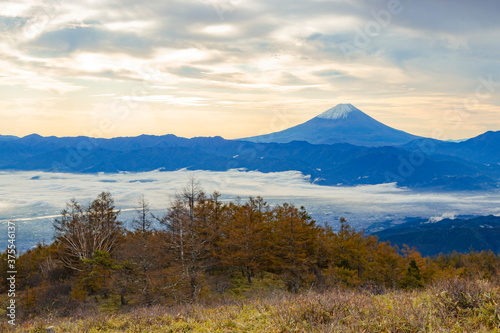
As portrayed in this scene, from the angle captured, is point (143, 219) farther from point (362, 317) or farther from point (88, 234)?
point (362, 317)

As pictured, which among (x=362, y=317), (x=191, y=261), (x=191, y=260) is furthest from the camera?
(x=191, y=260)

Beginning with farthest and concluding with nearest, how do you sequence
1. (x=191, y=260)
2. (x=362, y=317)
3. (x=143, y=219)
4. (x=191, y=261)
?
(x=143, y=219)
(x=191, y=260)
(x=191, y=261)
(x=362, y=317)

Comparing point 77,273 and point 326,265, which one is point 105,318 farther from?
point 326,265

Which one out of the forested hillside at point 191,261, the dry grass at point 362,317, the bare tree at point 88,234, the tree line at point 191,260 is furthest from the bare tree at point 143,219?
the dry grass at point 362,317

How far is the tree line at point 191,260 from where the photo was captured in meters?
32.2

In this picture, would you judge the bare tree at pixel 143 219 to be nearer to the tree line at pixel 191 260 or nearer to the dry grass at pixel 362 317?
the tree line at pixel 191 260

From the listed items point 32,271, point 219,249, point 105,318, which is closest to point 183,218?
point 219,249

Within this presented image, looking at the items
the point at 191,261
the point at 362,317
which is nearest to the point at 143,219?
the point at 191,261

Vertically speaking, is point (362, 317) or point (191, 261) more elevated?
point (362, 317)

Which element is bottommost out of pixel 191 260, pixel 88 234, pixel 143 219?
pixel 191 260

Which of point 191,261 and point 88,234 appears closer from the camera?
point 191,261

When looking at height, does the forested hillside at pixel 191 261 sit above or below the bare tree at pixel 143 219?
below

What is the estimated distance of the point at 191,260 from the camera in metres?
32.4

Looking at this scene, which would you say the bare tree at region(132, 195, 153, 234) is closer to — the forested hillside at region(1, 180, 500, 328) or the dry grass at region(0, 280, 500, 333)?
the forested hillside at region(1, 180, 500, 328)
